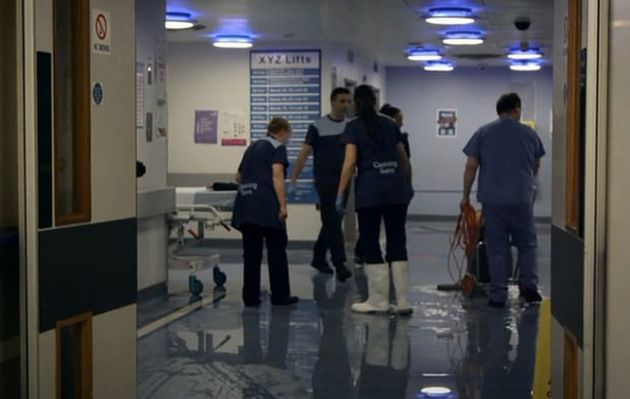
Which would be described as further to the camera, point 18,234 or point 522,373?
point 522,373

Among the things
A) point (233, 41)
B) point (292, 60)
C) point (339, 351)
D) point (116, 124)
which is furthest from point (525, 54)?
point (116, 124)

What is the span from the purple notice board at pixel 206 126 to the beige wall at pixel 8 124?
33.0 feet

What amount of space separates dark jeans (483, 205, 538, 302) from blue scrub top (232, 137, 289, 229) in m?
1.63

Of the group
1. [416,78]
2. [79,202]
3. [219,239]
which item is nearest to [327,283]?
[219,239]

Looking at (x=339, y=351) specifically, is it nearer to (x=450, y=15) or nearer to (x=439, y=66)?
(x=450, y=15)

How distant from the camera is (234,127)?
13.8 meters

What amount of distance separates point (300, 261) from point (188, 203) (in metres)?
1.99

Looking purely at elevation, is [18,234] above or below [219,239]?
above

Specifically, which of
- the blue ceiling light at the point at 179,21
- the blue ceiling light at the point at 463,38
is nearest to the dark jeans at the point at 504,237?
the blue ceiling light at the point at 179,21

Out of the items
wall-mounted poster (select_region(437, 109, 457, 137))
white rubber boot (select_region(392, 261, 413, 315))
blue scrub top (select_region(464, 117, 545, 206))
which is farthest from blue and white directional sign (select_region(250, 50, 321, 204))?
wall-mounted poster (select_region(437, 109, 457, 137))

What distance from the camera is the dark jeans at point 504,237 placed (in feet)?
28.3

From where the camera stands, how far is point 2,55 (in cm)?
371

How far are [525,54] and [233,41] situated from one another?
193 inches

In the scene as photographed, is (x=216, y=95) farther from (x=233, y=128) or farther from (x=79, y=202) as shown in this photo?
(x=79, y=202)
